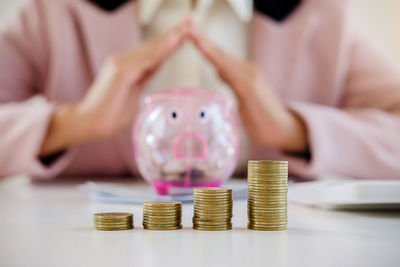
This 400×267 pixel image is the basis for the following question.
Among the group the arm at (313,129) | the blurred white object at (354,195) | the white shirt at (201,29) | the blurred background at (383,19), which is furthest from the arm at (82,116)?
the blurred background at (383,19)

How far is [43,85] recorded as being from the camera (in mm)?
1213

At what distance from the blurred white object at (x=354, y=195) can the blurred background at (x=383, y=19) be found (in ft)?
5.88

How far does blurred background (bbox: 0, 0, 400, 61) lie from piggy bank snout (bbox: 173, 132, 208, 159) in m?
1.75

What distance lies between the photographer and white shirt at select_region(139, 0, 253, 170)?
1.15m

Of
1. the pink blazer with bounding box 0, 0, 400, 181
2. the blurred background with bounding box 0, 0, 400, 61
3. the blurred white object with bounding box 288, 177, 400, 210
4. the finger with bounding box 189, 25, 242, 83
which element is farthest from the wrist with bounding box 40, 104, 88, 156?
the blurred background with bounding box 0, 0, 400, 61

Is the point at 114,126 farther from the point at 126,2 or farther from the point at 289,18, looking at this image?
the point at 289,18

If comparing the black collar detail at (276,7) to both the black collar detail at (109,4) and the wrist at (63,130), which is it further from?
the wrist at (63,130)

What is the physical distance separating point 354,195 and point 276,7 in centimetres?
83

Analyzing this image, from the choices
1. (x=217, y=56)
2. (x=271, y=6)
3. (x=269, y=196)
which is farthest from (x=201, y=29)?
(x=269, y=196)

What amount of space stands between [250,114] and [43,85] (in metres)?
0.63

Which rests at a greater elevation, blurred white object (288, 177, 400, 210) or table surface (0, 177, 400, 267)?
blurred white object (288, 177, 400, 210)

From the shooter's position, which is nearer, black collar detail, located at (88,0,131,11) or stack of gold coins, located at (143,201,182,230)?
stack of gold coins, located at (143,201,182,230)

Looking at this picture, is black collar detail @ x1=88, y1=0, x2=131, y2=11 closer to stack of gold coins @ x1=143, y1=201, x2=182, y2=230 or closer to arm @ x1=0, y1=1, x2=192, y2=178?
arm @ x1=0, y1=1, x2=192, y2=178

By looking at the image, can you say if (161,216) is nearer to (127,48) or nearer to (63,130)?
(63,130)
